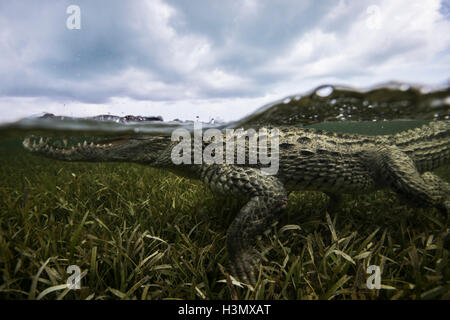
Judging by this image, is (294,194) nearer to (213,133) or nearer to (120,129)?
(213,133)

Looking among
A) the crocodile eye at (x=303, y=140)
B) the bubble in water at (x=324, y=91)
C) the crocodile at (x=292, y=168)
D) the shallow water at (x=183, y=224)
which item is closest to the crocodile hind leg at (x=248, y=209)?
the crocodile at (x=292, y=168)

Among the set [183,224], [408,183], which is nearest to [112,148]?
[183,224]

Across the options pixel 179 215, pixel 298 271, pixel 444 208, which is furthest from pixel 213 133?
pixel 444 208

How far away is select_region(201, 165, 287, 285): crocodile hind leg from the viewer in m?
Result: 1.78

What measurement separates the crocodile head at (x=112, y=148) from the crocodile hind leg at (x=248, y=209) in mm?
995

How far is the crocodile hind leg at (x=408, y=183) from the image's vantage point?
7.47 feet

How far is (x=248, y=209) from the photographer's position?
6.07 ft

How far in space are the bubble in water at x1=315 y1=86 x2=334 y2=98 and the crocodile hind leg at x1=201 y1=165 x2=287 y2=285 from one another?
147cm

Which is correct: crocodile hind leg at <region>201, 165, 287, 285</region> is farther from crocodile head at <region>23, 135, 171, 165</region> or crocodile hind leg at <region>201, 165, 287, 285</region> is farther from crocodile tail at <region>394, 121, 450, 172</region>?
crocodile tail at <region>394, 121, 450, 172</region>

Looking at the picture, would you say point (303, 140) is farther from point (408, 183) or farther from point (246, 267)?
point (246, 267)

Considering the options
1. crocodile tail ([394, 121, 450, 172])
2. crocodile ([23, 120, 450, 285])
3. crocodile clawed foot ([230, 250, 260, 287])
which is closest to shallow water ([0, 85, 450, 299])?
crocodile clawed foot ([230, 250, 260, 287])

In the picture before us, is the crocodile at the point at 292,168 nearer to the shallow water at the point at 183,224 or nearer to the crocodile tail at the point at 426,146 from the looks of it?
the crocodile tail at the point at 426,146

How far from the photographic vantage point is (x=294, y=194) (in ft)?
12.2
